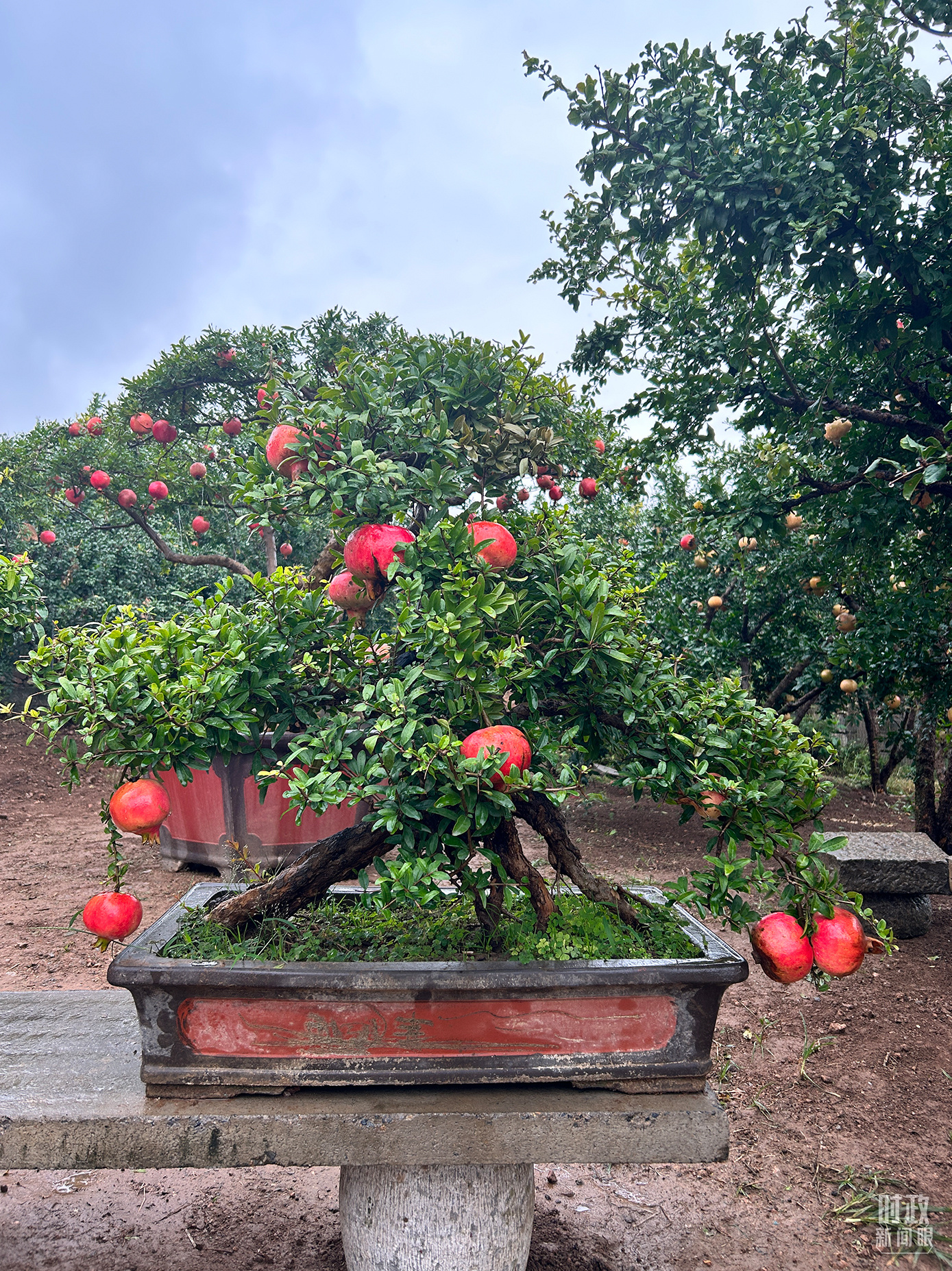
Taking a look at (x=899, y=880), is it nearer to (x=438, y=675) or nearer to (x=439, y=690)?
(x=439, y=690)

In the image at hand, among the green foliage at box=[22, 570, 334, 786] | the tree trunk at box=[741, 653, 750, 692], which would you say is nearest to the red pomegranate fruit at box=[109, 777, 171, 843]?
the green foliage at box=[22, 570, 334, 786]

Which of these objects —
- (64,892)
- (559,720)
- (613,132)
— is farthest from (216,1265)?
(613,132)

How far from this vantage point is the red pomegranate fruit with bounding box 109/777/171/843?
1814mm

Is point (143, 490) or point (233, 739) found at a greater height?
point (143, 490)

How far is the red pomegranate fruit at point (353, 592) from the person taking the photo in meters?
1.96

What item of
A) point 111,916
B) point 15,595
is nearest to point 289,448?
point 111,916

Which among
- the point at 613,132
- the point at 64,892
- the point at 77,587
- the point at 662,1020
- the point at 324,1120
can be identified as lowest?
the point at 64,892

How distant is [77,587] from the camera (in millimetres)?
11398

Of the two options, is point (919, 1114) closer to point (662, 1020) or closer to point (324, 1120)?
point (662, 1020)

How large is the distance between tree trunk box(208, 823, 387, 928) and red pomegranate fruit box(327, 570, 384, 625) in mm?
571

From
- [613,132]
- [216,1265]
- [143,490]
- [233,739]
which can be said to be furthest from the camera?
[143,490]

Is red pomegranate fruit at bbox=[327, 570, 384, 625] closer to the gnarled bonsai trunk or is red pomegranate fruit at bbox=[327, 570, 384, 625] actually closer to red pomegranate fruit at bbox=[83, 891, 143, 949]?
the gnarled bonsai trunk

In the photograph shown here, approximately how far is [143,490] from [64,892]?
4791mm

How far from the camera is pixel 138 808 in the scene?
5.98 feet
